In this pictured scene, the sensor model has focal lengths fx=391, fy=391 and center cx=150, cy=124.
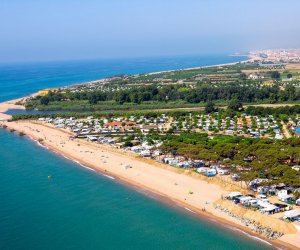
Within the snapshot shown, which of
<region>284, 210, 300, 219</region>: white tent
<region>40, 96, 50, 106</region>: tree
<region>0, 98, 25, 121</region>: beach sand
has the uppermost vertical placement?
<region>40, 96, 50, 106</region>: tree

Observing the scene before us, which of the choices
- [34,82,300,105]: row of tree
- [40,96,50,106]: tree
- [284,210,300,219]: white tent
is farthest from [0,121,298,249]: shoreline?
[40,96,50,106]: tree

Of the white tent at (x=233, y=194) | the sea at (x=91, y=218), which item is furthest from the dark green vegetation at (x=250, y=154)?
the sea at (x=91, y=218)

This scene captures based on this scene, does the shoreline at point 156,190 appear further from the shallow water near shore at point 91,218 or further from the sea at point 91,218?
the shallow water near shore at point 91,218

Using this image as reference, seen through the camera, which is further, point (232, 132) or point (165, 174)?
point (232, 132)

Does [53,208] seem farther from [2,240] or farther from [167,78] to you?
[167,78]

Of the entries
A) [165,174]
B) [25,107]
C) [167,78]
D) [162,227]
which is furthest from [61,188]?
[167,78]

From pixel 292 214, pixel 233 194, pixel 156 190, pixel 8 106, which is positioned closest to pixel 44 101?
pixel 8 106

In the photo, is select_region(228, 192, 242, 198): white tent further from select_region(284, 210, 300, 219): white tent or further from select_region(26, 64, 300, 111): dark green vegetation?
select_region(26, 64, 300, 111): dark green vegetation
